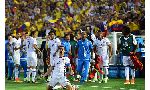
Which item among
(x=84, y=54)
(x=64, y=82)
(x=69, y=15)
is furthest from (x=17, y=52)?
(x=64, y=82)

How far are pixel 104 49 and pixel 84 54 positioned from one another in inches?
13.9

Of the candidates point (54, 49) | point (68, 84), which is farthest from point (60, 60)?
point (54, 49)

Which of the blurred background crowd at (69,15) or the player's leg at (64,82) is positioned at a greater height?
the blurred background crowd at (69,15)

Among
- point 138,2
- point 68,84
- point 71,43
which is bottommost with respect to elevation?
point 68,84

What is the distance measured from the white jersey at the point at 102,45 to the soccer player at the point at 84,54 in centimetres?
12

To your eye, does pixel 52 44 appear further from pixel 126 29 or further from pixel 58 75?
pixel 58 75

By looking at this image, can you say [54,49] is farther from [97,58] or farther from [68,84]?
[68,84]

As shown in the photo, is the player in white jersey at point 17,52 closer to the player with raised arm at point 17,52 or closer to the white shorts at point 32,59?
the player with raised arm at point 17,52

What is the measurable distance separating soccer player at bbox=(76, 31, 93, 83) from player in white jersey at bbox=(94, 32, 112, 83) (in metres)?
0.13

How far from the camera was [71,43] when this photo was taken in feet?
30.7

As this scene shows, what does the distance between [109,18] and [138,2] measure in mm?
598

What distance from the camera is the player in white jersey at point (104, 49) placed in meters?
9.26

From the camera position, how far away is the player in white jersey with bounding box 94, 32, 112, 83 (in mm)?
9258

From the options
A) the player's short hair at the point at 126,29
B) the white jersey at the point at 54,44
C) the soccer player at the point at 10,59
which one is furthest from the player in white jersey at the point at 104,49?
the soccer player at the point at 10,59
